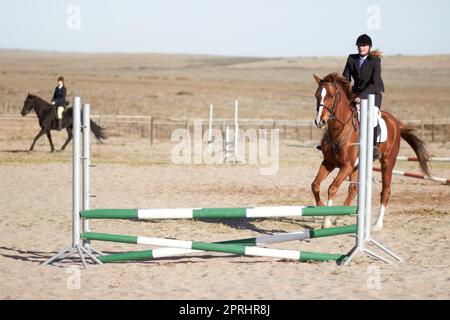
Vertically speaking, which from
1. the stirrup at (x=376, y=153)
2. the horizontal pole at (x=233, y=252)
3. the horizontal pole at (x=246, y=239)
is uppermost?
the stirrup at (x=376, y=153)

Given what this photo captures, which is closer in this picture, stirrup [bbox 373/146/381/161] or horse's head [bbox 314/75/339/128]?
horse's head [bbox 314/75/339/128]

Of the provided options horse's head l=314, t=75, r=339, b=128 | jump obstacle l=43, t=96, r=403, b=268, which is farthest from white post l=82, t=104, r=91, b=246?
horse's head l=314, t=75, r=339, b=128

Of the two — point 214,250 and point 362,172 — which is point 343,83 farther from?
point 214,250

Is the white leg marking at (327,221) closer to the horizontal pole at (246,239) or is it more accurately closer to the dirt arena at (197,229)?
the dirt arena at (197,229)

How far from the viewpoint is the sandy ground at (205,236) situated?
6555 mm

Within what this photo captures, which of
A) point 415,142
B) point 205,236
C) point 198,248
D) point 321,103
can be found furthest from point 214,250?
point 415,142

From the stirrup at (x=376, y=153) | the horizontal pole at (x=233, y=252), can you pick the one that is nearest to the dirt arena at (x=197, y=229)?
the horizontal pole at (x=233, y=252)

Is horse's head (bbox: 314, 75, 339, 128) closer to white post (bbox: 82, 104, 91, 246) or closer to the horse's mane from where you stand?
the horse's mane

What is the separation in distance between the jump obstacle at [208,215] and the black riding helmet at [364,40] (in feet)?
7.06

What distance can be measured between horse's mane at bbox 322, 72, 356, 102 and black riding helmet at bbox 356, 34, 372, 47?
0.60 m

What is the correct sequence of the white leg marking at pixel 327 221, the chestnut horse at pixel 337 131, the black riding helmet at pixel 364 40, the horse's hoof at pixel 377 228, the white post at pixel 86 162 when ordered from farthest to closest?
the horse's hoof at pixel 377 228
the white leg marking at pixel 327 221
the black riding helmet at pixel 364 40
the chestnut horse at pixel 337 131
the white post at pixel 86 162

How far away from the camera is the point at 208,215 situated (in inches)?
280

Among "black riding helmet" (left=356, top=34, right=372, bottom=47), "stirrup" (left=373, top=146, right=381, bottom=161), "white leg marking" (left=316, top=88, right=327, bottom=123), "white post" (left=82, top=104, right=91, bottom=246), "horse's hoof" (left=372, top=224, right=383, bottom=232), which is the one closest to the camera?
"white post" (left=82, top=104, right=91, bottom=246)

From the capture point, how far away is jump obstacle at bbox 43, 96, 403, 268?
720 centimetres
